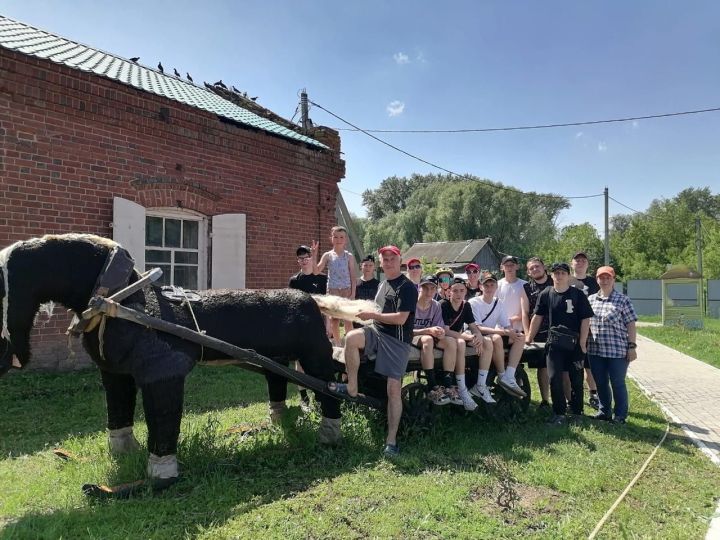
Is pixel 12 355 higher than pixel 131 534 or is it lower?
higher

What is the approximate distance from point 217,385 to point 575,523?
493 cm

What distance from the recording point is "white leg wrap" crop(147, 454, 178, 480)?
138 inches

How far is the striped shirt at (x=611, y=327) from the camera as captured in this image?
5844 millimetres

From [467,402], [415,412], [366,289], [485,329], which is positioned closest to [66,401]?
[366,289]

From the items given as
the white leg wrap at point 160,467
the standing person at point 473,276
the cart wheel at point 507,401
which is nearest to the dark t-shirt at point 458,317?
the cart wheel at point 507,401

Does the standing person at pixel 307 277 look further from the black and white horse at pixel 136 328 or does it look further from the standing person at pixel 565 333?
the standing person at pixel 565 333

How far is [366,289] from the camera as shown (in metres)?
7.00

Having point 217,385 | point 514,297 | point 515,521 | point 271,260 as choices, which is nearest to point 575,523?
point 515,521

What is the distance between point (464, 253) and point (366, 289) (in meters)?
33.9

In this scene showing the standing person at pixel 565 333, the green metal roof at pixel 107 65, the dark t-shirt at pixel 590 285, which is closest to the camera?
the standing person at pixel 565 333

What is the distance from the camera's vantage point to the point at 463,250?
40312 millimetres

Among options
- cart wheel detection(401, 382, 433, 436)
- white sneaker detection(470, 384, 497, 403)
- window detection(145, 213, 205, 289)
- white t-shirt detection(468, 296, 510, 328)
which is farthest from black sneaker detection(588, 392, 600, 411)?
window detection(145, 213, 205, 289)

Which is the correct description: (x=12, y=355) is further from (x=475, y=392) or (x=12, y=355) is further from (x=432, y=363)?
(x=475, y=392)

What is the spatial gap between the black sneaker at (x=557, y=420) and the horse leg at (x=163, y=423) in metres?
3.95
